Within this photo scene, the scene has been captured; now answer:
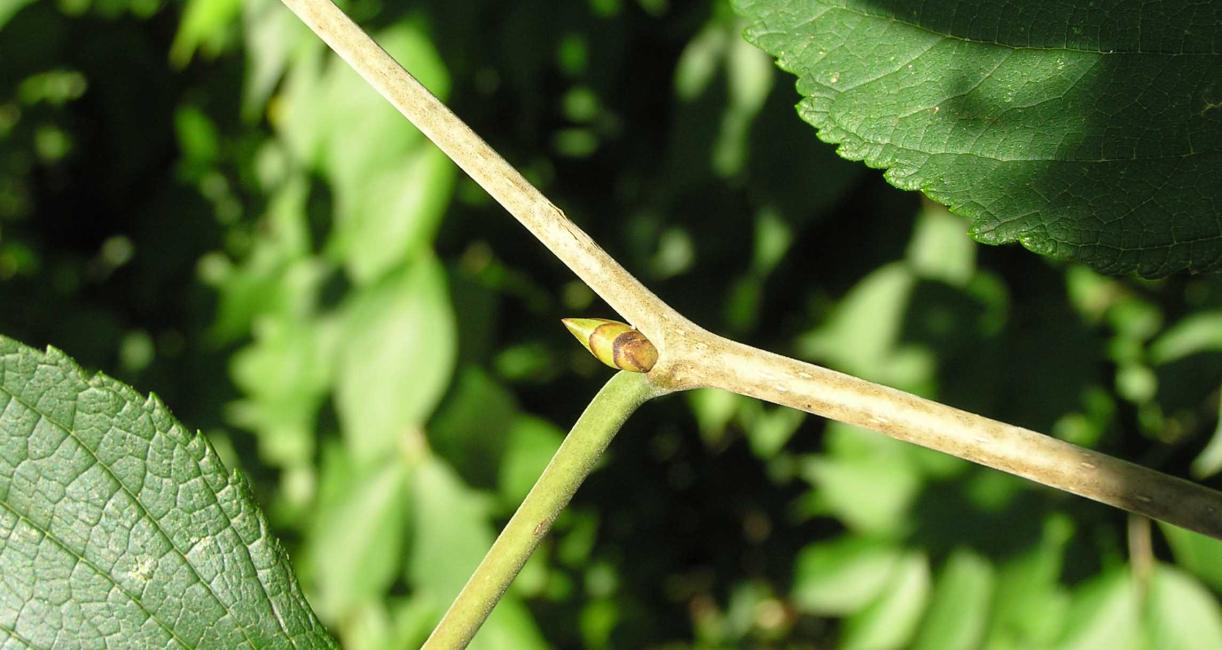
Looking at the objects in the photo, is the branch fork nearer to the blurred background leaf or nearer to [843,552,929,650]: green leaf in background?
the blurred background leaf

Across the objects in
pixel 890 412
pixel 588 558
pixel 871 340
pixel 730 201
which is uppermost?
pixel 730 201

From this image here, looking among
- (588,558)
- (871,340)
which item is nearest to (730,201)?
(871,340)

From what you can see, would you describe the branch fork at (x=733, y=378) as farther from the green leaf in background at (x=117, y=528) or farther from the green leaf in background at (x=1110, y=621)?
the green leaf in background at (x=1110, y=621)

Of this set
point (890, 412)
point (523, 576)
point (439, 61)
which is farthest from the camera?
point (523, 576)

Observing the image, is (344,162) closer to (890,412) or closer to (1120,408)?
(890,412)

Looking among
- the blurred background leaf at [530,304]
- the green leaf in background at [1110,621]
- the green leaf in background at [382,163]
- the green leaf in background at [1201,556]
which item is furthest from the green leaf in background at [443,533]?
the green leaf in background at [1201,556]

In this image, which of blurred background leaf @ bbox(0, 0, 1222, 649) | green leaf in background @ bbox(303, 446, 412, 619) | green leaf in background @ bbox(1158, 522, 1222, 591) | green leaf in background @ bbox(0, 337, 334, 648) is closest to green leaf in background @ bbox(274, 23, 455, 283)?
blurred background leaf @ bbox(0, 0, 1222, 649)

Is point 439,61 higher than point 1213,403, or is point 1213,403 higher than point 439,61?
point 439,61
